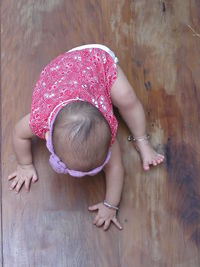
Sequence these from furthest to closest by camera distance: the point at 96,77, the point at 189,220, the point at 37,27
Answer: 1. the point at 37,27
2. the point at 189,220
3. the point at 96,77

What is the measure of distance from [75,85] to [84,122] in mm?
151

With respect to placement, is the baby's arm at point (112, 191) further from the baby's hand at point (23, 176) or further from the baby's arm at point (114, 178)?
the baby's hand at point (23, 176)

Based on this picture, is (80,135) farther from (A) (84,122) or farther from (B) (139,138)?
(B) (139,138)

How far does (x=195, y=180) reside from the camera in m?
0.98

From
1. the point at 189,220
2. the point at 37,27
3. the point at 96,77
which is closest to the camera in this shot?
the point at 96,77

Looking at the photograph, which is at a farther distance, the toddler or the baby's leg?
the baby's leg

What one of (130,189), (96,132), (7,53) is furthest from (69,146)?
(7,53)

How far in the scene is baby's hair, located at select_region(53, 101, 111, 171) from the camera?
0.65 m

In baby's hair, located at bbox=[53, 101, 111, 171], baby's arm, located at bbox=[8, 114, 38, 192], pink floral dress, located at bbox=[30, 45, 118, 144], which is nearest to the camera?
baby's hair, located at bbox=[53, 101, 111, 171]

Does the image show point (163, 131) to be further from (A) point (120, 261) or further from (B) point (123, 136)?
(A) point (120, 261)

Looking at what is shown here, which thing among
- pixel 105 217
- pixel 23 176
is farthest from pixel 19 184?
pixel 105 217

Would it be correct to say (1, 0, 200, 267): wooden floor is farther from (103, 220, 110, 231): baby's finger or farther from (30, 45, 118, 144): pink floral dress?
(30, 45, 118, 144): pink floral dress

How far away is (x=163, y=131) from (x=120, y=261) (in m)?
0.35

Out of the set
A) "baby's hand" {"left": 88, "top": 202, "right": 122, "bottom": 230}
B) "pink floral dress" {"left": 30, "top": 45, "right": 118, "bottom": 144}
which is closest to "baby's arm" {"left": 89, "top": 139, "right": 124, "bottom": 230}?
"baby's hand" {"left": 88, "top": 202, "right": 122, "bottom": 230}
